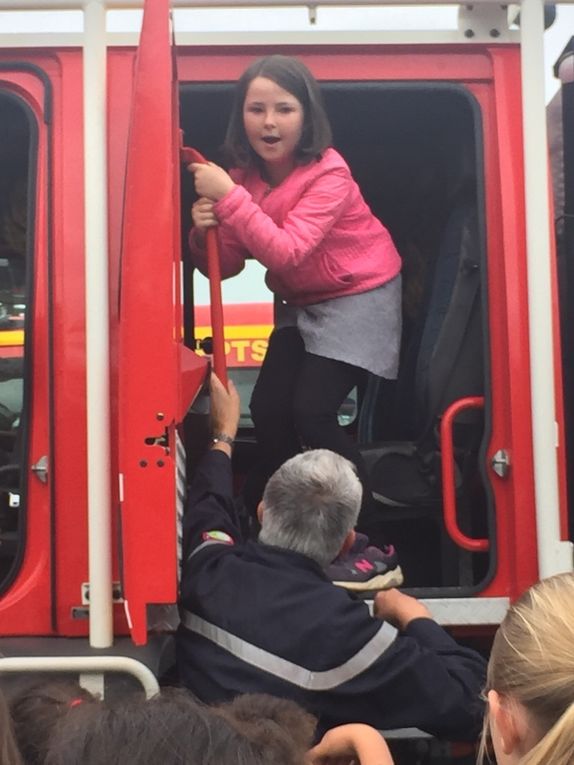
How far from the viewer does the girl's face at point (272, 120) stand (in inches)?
92.5

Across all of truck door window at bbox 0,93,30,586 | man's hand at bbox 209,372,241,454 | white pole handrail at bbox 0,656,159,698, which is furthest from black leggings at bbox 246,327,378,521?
white pole handrail at bbox 0,656,159,698

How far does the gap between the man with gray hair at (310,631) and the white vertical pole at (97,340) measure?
0.59 ft

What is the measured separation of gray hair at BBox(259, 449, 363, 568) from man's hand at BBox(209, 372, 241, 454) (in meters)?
0.28

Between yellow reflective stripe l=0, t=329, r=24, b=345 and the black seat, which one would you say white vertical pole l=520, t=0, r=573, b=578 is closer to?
the black seat

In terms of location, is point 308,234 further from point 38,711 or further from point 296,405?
point 38,711

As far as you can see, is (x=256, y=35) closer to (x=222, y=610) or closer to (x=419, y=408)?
(x=419, y=408)

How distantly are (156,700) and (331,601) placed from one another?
88cm

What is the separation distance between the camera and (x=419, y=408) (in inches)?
112

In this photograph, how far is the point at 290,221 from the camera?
2371mm

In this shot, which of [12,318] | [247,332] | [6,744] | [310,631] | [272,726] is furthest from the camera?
[247,332]

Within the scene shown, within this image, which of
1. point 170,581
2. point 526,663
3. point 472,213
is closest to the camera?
point 526,663

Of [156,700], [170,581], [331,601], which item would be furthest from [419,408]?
[156,700]

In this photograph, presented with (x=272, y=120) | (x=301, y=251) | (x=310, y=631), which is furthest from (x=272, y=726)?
(x=272, y=120)

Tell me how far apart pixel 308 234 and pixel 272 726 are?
1.46m
